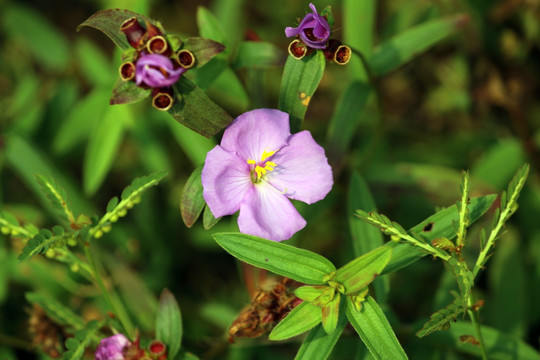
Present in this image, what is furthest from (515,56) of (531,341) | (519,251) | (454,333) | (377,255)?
(377,255)

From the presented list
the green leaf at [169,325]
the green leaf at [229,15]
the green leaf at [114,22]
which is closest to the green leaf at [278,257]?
the green leaf at [169,325]

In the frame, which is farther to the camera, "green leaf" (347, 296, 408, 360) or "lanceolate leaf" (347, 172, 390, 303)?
"lanceolate leaf" (347, 172, 390, 303)

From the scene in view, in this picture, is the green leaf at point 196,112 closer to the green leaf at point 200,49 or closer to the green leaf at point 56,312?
the green leaf at point 200,49

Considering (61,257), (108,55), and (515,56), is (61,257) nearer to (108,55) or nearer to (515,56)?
(108,55)

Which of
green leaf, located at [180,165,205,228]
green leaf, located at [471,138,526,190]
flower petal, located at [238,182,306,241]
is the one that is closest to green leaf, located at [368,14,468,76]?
green leaf, located at [471,138,526,190]

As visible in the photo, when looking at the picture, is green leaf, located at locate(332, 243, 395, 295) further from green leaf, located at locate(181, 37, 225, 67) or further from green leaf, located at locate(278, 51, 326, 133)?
green leaf, located at locate(181, 37, 225, 67)

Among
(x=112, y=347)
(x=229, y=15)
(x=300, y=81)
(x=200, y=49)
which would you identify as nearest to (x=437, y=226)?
(x=300, y=81)
